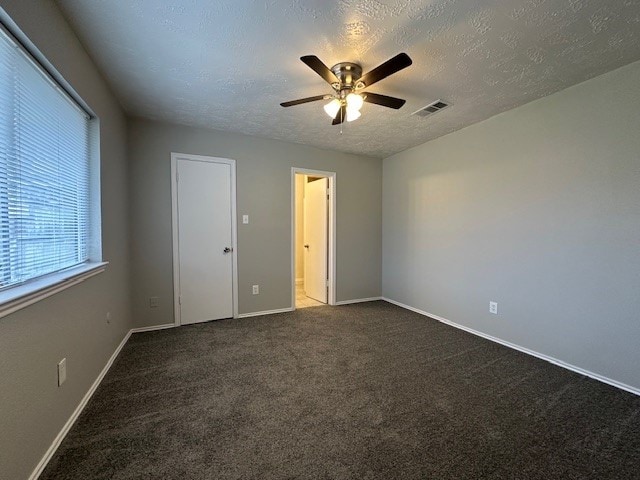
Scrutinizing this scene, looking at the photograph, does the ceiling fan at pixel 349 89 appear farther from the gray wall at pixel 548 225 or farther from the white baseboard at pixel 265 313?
the white baseboard at pixel 265 313

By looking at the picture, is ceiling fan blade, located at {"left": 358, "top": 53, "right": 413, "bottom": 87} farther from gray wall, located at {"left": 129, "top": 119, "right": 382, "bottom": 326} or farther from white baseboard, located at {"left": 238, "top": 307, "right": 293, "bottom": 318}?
white baseboard, located at {"left": 238, "top": 307, "right": 293, "bottom": 318}

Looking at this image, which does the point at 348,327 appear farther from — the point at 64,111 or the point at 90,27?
the point at 90,27

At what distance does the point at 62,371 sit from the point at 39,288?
2.07ft

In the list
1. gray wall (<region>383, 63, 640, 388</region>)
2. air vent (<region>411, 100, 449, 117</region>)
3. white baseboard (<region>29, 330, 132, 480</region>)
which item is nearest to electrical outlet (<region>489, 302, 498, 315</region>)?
gray wall (<region>383, 63, 640, 388</region>)

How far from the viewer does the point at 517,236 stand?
282cm

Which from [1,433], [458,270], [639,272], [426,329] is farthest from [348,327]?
[1,433]

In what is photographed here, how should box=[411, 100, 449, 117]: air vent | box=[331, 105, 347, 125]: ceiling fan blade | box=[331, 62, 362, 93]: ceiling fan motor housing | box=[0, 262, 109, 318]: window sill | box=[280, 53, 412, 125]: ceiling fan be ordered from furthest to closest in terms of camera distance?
box=[411, 100, 449, 117]: air vent, box=[331, 105, 347, 125]: ceiling fan blade, box=[331, 62, 362, 93]: ceiling fan motor housing, box=[280, 53, 412, 125]: ceiling fan, box=[0, 262, 109, 318]: window sill

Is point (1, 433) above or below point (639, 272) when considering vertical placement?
below

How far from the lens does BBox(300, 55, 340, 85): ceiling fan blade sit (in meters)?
1.64

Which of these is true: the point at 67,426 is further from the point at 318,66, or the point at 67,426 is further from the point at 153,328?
the point at 318,66

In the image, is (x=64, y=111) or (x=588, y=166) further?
(x=588, y=166)

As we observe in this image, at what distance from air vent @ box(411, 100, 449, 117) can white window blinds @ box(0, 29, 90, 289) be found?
116 inches

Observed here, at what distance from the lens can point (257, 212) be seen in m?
3.78

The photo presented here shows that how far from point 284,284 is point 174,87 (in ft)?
8.77
